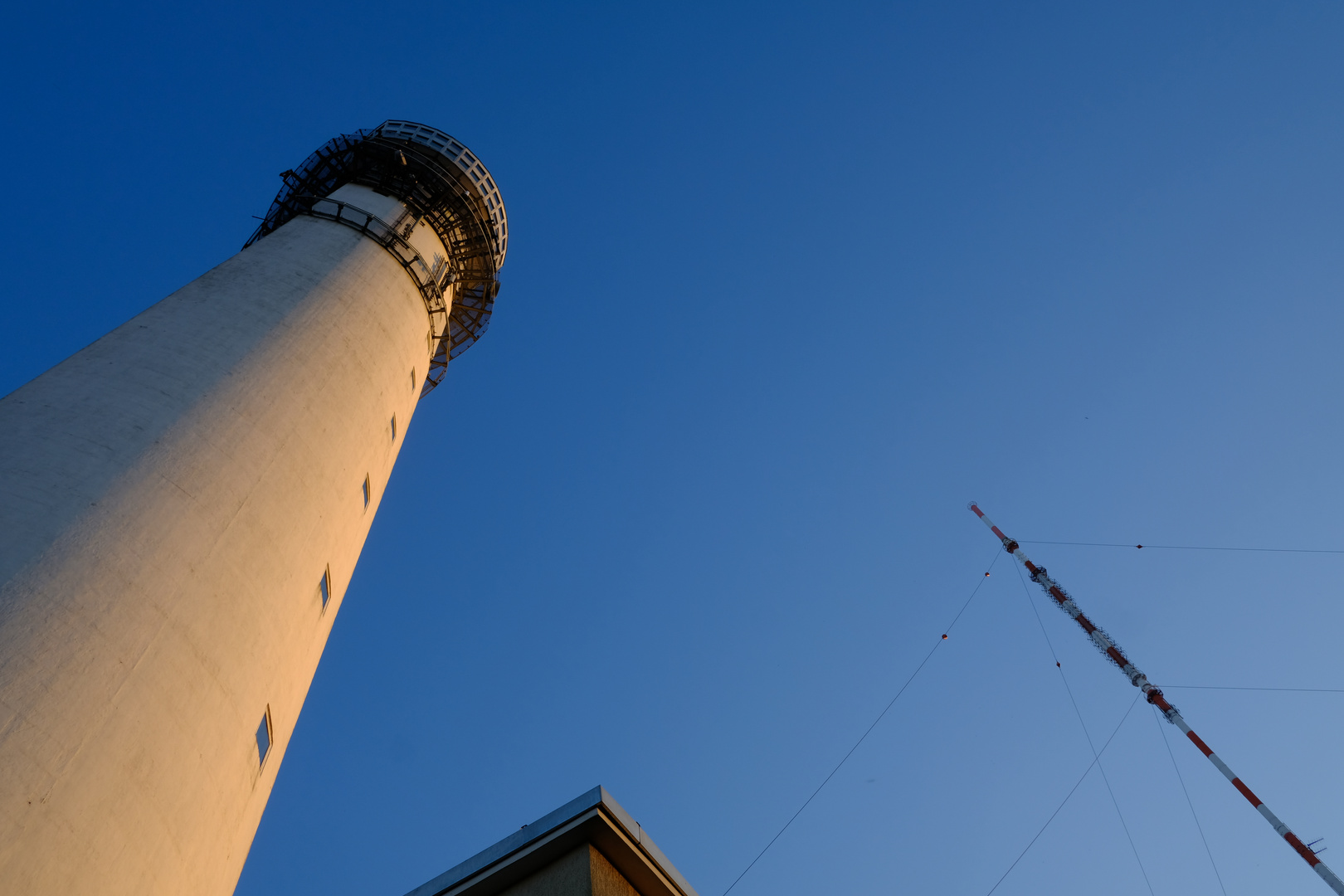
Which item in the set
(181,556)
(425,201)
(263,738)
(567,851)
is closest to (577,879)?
(567,851)

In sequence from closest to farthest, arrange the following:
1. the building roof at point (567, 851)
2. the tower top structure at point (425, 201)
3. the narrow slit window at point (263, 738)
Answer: the building roof at point (567, 851) → the narrow slit window at point (263, 738) → the tower top structure at point (425, 201)

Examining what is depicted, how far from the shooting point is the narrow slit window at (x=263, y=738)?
1371cm

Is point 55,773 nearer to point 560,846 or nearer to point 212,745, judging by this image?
point 212,745

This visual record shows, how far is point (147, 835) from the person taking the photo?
34.0 ft

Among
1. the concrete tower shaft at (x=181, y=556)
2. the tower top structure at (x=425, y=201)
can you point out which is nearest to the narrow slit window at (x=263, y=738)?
the concrete tower shaft at (x=181, y=556)

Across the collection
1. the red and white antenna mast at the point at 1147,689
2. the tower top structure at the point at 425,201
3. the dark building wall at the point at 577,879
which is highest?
the tower top structure at the point at 425,201

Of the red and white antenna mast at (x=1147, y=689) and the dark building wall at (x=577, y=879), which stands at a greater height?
the red and white antenna mast at (x=1147, y=689)

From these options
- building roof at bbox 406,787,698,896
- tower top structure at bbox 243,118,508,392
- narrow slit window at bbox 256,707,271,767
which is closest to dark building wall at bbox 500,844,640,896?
building roof at bbox 406,787,698,896

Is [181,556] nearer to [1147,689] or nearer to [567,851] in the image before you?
[567,851]

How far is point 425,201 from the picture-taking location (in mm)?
28922

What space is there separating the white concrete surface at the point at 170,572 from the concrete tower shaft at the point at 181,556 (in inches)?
1.3

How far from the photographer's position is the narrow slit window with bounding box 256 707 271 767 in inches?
540

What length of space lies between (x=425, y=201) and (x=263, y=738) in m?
19.8

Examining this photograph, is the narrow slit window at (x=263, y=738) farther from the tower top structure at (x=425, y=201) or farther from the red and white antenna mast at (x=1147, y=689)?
the red and white antenna mast at (x=1147, y=689)
